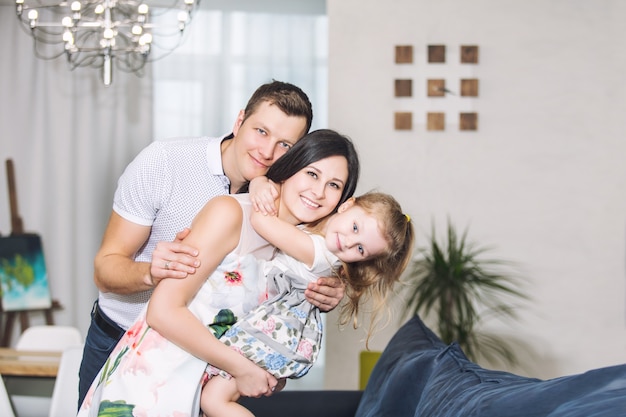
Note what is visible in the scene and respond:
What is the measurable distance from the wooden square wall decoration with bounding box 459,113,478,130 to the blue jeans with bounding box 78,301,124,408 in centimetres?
286

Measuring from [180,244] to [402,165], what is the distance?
3192 mm

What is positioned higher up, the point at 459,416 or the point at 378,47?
the point at 378,47

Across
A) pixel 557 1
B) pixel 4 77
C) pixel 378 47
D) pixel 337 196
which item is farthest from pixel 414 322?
pixel 4 77

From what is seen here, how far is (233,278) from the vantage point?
1768mm

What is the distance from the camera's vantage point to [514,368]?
4715 mm

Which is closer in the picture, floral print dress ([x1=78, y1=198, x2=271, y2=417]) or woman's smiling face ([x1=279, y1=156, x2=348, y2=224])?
floral print dress ([x1=78, y1=198, x2=271, y2=417])

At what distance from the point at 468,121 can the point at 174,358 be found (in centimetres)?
337

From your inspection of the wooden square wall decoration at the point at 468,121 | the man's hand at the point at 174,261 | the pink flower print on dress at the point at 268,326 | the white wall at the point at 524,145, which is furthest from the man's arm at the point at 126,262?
the wooden square wall decoration at the point at 468,121

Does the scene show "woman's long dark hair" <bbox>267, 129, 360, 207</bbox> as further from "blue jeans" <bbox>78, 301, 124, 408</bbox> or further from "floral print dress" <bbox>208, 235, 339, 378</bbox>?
"blue jeans" <bbox>78, 301, 124, 408</bbox>

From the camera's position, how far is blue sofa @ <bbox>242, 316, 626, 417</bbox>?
124cm

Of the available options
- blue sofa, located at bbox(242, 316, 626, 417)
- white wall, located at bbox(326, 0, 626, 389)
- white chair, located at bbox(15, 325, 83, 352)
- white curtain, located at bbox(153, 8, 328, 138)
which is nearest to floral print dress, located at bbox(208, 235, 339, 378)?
blue sofa, located at bbox(242, 316, 626, 417)

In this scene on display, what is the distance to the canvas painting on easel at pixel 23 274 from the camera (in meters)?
5.39

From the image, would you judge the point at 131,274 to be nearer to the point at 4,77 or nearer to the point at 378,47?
the point at 378,47

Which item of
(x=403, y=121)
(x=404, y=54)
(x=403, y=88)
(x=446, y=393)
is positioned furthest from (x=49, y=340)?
(x=446, y=393)
